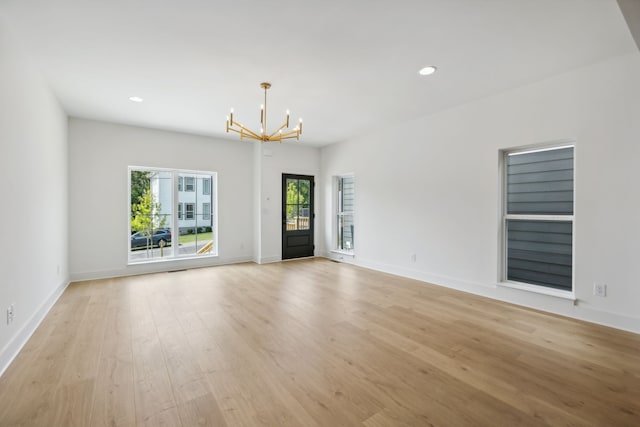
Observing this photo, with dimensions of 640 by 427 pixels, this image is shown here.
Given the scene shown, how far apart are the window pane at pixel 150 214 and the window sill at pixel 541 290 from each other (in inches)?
236

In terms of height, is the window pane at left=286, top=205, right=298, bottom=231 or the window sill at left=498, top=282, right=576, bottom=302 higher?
the window pane at left=286, top=205, right=298, bottom=231

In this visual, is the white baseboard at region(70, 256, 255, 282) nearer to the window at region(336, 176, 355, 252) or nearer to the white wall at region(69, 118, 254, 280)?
the white wall at region(69, 118, 254, 280)

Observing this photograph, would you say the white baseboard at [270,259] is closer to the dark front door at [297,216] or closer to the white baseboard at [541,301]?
the dark front door at [297,216]

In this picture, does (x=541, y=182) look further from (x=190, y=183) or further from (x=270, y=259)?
(x=190, y=183)

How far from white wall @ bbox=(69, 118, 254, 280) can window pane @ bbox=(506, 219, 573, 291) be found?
5.57 meters

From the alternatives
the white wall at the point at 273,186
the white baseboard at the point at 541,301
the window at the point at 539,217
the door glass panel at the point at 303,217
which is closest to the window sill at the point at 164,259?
the white wall at the point at 273,186

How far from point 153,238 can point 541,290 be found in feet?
21.3

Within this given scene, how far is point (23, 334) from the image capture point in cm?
270

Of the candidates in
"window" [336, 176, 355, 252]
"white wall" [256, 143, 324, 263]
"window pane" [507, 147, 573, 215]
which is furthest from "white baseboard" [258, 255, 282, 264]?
"window pane" [507, 147, 573, 215]

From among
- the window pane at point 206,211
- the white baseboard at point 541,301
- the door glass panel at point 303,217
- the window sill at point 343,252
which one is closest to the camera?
the white baseboard at point 541,301

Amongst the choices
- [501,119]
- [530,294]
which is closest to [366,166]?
[501,119]

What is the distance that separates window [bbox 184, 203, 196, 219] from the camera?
6090mm

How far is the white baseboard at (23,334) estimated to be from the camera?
229 centimetres

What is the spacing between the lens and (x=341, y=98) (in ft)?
13.7
